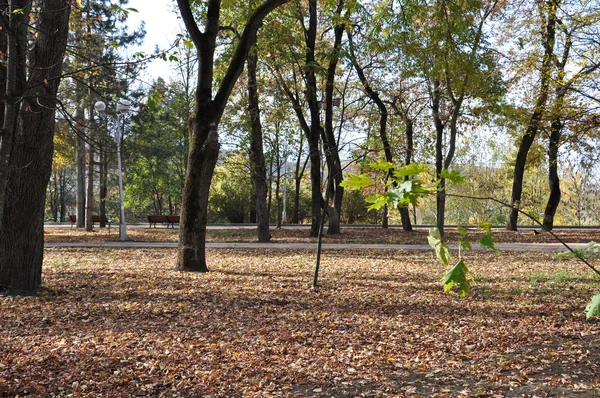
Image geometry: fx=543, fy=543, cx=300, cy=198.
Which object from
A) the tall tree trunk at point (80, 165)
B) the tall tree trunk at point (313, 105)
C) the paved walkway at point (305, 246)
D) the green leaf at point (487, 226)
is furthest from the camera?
the tall tree trunk at point (80, 165)

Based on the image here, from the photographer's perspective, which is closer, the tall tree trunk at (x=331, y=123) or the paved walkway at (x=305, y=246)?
the paved walkway at (x=305, y=246)

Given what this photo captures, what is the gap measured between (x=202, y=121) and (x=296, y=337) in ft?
18.2

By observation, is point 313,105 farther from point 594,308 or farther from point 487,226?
point 594,308

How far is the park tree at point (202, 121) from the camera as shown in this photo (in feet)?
33.8

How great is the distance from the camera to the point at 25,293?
7.84 metres

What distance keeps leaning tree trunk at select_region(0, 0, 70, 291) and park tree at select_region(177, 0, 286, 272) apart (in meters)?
2.84

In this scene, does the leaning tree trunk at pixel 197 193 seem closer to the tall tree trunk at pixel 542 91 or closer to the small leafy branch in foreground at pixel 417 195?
the small leafy branch in foreground at pixel 417 195

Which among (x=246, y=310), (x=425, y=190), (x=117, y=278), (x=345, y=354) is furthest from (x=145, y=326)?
(x=425, y=190)

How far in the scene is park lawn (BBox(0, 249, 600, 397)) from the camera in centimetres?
455

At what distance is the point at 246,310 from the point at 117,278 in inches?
144

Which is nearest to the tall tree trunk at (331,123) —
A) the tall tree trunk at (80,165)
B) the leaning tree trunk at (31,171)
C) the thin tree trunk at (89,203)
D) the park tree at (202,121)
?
the park tree at (202,121)

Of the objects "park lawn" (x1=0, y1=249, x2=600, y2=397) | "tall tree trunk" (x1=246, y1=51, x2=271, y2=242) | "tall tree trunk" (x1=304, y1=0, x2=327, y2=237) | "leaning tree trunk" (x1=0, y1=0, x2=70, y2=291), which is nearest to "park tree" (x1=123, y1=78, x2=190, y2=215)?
"tall tree trunk" (x1=246, y1=51, x2=271, y2=242)

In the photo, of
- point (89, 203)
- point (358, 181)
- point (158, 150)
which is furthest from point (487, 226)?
point (158, 150)

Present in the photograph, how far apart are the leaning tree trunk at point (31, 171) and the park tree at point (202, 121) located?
2.84m
